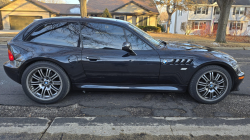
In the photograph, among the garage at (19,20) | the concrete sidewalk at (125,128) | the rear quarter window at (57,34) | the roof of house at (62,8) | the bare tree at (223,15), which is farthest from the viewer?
the garage at (19,20)

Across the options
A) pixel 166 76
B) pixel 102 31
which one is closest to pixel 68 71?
pixel 102 31

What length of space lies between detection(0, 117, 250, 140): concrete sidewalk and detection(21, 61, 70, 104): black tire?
0.56 m

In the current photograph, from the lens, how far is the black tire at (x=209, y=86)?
308cm

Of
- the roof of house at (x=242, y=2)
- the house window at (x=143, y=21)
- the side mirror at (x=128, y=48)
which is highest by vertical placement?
the roof of house at (x=242, y=2)

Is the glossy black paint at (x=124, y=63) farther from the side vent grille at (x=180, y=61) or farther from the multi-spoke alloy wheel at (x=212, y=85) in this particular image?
the multi-spoke alloy wheel at (x=212, y=85)

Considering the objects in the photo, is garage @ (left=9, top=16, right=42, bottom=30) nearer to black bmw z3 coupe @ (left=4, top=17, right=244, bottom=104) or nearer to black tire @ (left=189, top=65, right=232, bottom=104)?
black bmw z3 coupe @ (left=4, top=17, right=244, bottom=104)

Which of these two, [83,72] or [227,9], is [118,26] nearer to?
[83,72]

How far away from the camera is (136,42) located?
313 cm

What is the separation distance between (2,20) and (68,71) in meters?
32.3

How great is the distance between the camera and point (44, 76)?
312cm

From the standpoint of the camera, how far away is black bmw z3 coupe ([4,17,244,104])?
3.05 metres

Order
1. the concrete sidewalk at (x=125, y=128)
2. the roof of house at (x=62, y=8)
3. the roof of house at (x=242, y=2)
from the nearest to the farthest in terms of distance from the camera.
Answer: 1. the concrete sidewalk at (x=125, y=128)
2. the roof of house at (x=62, y=8)
3. the roof of house at (x=242, y=2)

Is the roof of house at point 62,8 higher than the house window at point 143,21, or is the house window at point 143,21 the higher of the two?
the roof of house at point 62,8

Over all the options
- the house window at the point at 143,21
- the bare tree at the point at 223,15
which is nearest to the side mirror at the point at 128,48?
the bare tree at the point at 223,15
